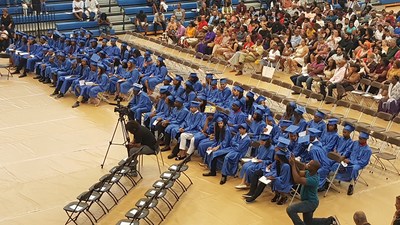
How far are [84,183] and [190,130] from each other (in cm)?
249

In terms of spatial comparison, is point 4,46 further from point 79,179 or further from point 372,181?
point 372,181

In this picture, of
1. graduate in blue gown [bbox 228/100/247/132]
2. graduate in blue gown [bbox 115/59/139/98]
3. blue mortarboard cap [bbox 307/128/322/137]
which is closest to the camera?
blue mortarboard cap [bbox 307/128/322/137]

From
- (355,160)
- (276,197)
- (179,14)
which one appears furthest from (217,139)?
(179,14)

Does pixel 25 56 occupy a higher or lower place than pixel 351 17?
lower

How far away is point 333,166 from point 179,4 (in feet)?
56.2

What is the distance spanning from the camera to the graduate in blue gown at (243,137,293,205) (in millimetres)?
10539

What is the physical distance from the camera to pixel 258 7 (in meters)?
29.0

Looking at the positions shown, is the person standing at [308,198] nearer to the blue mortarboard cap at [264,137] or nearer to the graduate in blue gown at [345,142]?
the blue mortarboard cap at [264,137]

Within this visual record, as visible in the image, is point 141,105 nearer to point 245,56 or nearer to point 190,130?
point 190,130

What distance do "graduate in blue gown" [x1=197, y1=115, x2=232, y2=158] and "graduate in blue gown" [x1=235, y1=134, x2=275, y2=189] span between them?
31.8 inches

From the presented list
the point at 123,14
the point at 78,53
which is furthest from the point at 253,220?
the point at 123,14

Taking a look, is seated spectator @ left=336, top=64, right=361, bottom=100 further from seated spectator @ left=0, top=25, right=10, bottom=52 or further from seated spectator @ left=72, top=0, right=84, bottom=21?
seated spectator @ left=72, top=0, right=84, bottom=21

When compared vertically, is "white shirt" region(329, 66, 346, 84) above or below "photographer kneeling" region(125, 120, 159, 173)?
above

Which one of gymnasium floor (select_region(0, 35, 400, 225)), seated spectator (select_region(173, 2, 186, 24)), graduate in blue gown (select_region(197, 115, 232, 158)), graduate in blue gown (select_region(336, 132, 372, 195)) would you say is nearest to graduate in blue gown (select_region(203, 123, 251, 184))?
graduate in blue gown (select_region(197, 115, 232, 158))
